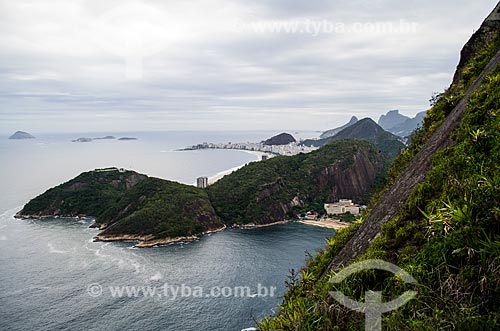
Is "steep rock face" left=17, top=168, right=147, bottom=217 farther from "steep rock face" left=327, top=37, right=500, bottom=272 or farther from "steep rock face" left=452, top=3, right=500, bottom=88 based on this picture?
"steep rock face" left=327, top=37, right=500, bottom=272

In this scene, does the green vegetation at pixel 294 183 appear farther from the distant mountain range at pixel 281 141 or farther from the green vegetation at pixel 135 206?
the distant mountain range at pixel 281 141

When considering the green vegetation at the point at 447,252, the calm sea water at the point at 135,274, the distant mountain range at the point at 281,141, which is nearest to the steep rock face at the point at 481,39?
the green vegetation at the point at 447,252

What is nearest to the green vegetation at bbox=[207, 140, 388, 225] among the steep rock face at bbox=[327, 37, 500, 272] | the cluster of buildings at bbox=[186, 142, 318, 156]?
the steep rock face at bbox=[327, 37, 500, 272]

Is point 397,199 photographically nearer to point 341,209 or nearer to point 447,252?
point 447,252

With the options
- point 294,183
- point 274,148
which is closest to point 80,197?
point 294,183

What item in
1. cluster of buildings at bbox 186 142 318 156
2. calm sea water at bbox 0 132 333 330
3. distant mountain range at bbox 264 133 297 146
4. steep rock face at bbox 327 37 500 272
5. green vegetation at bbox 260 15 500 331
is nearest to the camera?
green vegetation at bbox 260 15 500 331

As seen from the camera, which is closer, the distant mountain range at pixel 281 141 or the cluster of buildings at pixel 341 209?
the cluster of buildings at pixel 341 209
